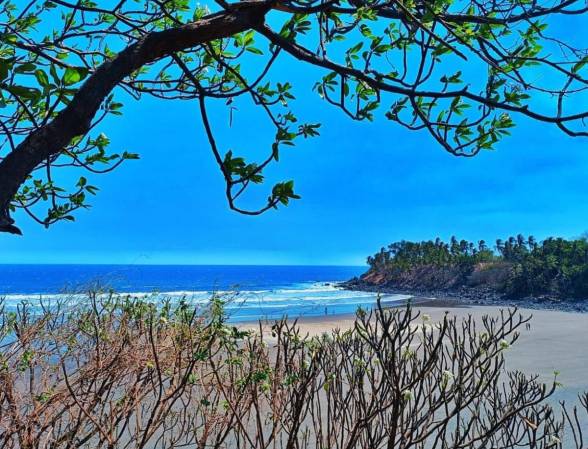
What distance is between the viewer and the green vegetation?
37.7 m

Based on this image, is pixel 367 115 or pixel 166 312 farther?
pixel 166 312

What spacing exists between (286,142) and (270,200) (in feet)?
0.90

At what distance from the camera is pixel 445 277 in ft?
171

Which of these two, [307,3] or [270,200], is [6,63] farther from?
[307,3]

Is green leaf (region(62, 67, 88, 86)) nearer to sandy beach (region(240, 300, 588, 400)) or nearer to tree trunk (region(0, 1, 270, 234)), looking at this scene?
tree trunk (region(0, 1, 270, 234))

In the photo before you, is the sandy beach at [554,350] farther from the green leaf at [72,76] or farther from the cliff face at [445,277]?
the cliff face at [445,277]

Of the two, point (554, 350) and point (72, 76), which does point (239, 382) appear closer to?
point (72, 76)

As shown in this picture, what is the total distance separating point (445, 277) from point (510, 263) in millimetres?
6812

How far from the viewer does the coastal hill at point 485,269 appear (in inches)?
1499

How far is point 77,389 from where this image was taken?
2693mm

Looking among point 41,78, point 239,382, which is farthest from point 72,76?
point 239,382

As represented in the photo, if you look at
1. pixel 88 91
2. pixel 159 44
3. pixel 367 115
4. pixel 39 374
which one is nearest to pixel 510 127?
pixel 367 115

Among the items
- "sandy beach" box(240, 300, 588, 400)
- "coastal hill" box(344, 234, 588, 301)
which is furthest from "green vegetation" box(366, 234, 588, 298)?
"sandy beach" box(240, 300, 588, 400)

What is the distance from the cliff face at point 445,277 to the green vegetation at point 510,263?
3.7 inches
